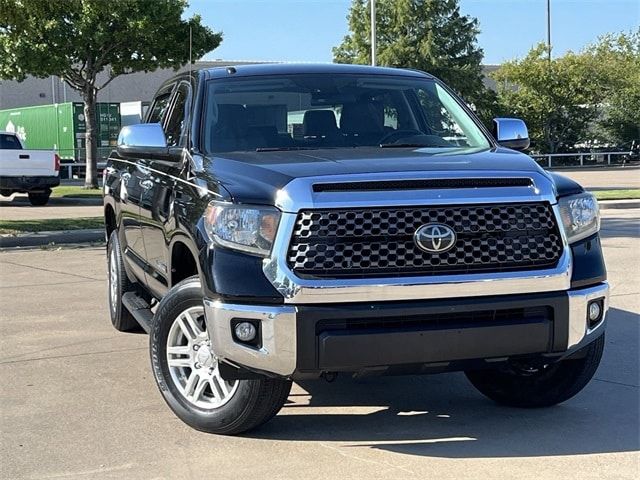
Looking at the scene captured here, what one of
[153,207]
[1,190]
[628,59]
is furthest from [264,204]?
[628,59]

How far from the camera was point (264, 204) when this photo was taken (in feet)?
13.9

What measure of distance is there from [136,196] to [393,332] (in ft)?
9.30

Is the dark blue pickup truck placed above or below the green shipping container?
below

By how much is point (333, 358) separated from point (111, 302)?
4036 mm

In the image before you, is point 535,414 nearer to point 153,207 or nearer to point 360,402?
point 360,402

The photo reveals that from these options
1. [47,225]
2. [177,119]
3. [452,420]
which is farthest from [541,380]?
[47,225]

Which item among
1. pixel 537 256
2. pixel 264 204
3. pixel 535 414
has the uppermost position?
pixel 264 204

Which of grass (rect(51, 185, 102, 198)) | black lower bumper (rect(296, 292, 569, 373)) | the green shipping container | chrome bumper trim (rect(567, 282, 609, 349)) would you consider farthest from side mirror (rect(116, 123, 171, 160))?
the green shipping container

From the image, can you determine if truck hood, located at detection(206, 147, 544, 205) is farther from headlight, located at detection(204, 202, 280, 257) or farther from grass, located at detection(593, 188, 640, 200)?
grass, located at detection(593, 188, 640, 200)

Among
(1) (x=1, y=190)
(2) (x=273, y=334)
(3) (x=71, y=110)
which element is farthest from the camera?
(3) (x=71, y=110)

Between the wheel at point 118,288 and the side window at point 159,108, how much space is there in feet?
3.31

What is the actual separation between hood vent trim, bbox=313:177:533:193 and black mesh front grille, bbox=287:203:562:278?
113 mm

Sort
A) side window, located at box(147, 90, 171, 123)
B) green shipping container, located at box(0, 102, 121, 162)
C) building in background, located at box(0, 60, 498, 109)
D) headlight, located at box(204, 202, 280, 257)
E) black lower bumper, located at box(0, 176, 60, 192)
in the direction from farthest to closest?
building in background, located at box(0, 60, 498, 109) → green shipping container, located at box(0, 102, 121, 162) → black lower bumper, located at box(0, 176, 60, 192) → side window, located at box(147, 90, 171, 123) → headlight, located at box(204, 202, 280, 257)

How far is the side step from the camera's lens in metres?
6.00
